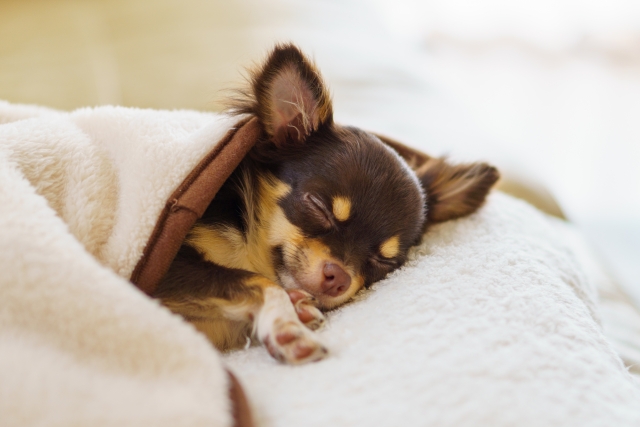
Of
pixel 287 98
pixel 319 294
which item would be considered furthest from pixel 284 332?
pixel 287 98

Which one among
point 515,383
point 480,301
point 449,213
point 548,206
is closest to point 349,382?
point 515,383

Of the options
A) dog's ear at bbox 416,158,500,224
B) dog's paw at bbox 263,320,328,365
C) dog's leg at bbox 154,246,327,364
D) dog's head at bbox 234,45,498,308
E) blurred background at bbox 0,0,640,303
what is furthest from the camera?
blurred background at bbox 0,0,640,303

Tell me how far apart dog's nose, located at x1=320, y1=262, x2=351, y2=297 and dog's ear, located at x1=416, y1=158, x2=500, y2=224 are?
0.63 metres

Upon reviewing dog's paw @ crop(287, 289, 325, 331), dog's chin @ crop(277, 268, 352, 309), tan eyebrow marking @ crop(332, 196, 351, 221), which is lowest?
dog's chin @ crop(277, 268, 352, 309)

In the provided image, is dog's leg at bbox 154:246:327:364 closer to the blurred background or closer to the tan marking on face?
the tan marking on face

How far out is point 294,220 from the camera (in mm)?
1556

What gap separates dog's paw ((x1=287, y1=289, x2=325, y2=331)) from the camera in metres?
1.29

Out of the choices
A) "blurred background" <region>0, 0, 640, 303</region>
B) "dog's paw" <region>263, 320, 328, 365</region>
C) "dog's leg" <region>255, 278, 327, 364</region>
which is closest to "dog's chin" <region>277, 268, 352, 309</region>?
"dog's leg" <region>255, 278, 327, 364</region>

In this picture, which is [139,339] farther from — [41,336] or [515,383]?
[515,383]

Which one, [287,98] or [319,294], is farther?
[287,98]

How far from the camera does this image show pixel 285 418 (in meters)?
0.94

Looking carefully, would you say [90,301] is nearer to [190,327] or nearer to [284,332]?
[190,327]

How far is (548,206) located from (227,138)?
1987 mm

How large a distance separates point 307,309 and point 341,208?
1.11 ft
